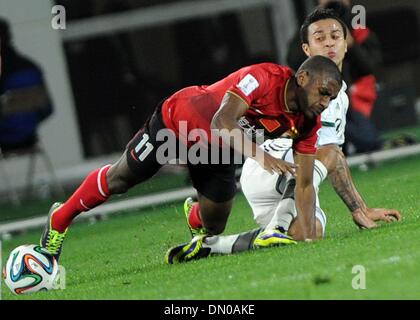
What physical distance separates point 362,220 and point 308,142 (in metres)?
0.84

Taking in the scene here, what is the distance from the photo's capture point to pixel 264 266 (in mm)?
8375

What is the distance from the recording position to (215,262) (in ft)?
29.8

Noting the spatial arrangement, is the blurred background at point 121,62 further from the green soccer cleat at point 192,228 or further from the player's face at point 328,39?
the player's face at point 328,39

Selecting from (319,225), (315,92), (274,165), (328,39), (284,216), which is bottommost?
(319,225)

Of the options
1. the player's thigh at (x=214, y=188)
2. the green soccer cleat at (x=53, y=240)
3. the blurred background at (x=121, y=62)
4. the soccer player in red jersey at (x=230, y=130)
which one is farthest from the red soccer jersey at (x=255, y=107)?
the blurred background at (x=121, y=62)

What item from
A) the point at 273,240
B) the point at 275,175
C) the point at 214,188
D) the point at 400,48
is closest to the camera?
the point at 273,240

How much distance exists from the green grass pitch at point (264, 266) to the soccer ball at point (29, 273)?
12 cm

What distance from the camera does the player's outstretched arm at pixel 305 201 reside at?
9422 millimetres

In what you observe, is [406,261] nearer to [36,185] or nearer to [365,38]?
[365,38]

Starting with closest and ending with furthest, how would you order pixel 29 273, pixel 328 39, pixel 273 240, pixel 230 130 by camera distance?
pixel 230 130, pixel 29 273, pixel 273 240, pixel 328 39

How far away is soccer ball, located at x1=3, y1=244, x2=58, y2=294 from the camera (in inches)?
348

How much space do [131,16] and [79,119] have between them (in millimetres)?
1603

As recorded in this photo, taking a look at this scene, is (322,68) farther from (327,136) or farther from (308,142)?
(327,136)

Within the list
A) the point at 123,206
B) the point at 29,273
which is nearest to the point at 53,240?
the point at 29,273
